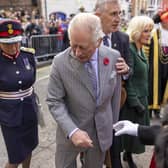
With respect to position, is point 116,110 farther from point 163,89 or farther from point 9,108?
point 163,89

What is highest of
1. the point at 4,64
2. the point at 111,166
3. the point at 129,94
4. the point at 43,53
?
the point at 4,64

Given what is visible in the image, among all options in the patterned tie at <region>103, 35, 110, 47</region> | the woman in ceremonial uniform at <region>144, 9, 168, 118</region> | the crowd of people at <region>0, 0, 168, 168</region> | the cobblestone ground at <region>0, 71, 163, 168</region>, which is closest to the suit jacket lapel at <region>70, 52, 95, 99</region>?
the crowd of people at <region>0, 0, 168, 168</region>

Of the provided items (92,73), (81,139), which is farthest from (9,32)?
(81,139)

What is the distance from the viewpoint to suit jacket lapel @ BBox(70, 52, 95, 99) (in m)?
2.08

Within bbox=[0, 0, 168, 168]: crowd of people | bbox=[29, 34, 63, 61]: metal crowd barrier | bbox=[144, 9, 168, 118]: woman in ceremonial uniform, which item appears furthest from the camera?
bbox=[29, 34, 63, 61]: metal crowd barrier

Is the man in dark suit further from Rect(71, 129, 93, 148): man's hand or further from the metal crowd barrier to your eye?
the metal crowd barrier

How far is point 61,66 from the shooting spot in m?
2.09

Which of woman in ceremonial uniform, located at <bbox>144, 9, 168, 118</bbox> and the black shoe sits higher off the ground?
woman in ceremonial uniform, located at <bbox>144, 9, 168, 118</bbox>

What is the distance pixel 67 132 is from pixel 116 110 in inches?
20.5

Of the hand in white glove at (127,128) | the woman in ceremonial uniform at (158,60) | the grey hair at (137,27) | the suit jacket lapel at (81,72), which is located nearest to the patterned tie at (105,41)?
the grey hair at (137,27)

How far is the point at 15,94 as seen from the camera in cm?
273

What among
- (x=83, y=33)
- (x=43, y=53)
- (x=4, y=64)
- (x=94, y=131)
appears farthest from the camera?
(x=43, y=53)

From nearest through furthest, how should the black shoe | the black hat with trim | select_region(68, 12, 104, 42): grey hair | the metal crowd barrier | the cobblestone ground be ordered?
select_region(68, 12, 104, 42): grey hair, the black hat with trim, the black shoe, the cobblestone ground, the metal crowd barrier

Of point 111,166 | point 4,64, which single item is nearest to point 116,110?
point 111,166
